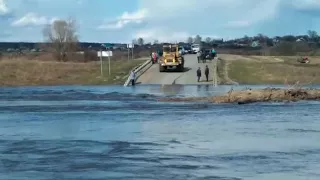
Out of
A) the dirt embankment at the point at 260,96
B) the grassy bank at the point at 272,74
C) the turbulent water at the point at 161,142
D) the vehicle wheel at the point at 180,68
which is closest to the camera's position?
the turbulent water at the point at 161,142

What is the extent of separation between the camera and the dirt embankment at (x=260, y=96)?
141 feet

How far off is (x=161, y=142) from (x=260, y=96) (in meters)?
22.2

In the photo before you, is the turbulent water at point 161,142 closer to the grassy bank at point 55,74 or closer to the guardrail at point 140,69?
the guardrail at point 140,69

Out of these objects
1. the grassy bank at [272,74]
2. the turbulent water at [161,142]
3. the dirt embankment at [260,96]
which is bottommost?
the grassy bank at [272,74]

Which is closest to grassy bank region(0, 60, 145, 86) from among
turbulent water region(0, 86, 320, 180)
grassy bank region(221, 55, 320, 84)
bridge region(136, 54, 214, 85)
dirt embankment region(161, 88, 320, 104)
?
bridge region(136, 54, 214, 85)

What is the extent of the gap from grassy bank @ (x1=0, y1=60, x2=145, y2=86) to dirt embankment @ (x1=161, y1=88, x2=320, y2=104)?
84.9 ft

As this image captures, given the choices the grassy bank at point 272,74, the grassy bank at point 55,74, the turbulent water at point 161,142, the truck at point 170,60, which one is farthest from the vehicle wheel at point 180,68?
the turbulent water at point 161,142

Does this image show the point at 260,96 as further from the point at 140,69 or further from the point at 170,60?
the point at 140,69

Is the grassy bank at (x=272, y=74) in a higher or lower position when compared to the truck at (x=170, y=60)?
lower

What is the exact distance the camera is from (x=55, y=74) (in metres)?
78.4

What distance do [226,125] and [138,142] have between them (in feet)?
22.2

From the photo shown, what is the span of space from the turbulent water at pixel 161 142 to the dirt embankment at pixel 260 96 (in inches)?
113

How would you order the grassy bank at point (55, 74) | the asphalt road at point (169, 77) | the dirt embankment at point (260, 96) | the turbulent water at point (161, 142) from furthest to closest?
the grassy bank at point (55, 74) → the asphalt road at point (169, 77) → the dirt embankment at point (260, 96) → the turbulent water at point (161, 142)

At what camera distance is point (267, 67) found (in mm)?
82375
